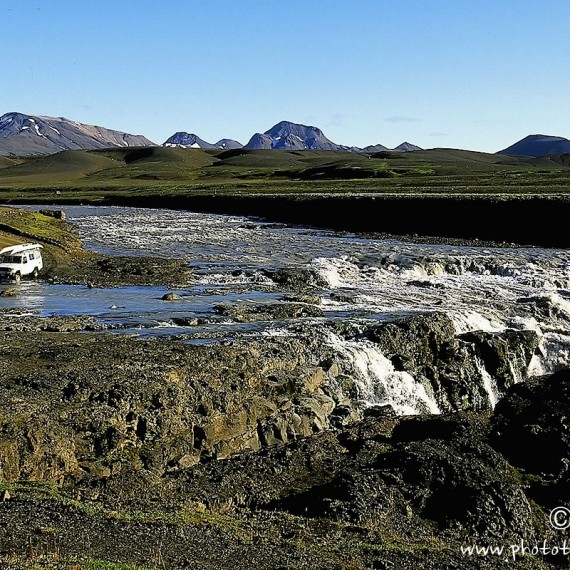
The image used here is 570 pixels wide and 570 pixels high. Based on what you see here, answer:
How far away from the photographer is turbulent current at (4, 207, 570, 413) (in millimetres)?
38250

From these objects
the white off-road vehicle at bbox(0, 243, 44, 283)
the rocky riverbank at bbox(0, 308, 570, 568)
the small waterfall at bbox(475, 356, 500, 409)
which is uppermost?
the white off-road vehicle at bbox(0, 243, 44, 283)

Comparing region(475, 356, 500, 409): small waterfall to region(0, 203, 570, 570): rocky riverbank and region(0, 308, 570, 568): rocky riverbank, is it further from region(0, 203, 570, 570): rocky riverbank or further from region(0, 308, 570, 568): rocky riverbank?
region(0, 308, 570, 568): rocky riverbank

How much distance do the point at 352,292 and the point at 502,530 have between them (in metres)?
30.5

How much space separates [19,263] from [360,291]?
2561cm

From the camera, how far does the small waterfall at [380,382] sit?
35531 mm

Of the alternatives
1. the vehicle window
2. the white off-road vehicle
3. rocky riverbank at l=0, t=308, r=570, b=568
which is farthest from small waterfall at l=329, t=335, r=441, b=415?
the vehicle window

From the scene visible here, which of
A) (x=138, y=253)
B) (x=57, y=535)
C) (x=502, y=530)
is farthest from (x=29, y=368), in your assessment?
(x=138, y=253)

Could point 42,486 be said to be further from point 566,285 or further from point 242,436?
point 566,285

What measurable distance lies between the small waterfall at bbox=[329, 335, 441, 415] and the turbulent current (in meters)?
0.06

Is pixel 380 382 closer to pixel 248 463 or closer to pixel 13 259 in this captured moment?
pixel 248 463

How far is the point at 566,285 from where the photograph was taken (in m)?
59.7

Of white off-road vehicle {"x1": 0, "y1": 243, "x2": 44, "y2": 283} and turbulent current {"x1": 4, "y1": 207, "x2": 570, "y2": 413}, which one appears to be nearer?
turbulent current {"x1": 4, "y1": 207, "x2": 570, "y2": 413}

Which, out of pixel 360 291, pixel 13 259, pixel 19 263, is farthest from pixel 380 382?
pixel 13 259

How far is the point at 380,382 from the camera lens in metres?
36.3
